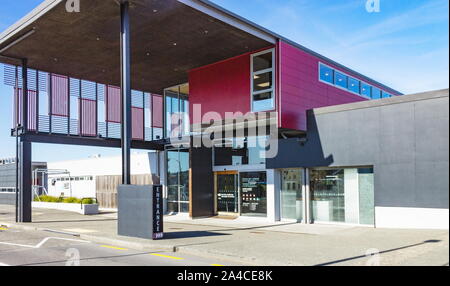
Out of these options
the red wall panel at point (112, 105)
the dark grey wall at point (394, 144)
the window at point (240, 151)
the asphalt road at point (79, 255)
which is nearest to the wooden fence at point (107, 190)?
the red wall panel at point (112, 105)

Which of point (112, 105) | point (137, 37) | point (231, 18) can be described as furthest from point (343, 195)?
point (112, 105)

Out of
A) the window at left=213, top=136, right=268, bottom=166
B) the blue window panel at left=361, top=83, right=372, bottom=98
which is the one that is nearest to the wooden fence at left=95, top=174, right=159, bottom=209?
the window at left=213, top=136, right=268, bottom=166

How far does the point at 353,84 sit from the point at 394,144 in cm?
765

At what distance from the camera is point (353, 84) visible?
2205 cm

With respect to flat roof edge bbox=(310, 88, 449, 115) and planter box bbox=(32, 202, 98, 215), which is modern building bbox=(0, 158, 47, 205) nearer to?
planter box bbox=(32, 202, 98, 215)

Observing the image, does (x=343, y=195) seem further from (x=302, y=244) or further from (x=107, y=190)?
(x=107, y=190)

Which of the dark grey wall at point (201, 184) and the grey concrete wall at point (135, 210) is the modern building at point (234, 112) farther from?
the grey concrete wall at point (135, 210)

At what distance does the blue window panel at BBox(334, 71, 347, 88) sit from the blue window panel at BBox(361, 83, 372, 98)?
223 centimetres

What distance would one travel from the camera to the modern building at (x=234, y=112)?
48.8ft

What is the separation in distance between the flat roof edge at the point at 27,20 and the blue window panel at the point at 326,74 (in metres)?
11.4

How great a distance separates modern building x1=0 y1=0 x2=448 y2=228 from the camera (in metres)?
14.9
